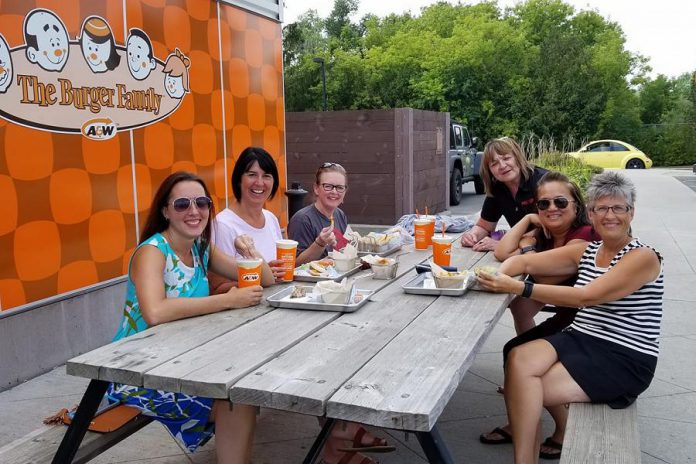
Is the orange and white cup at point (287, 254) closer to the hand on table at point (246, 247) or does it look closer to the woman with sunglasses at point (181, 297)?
the hand on table at point (246, 247)

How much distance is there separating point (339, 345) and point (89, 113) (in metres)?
3.19

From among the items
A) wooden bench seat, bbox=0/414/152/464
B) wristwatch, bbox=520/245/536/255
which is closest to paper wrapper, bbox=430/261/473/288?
wristwatch, bbox=520/245/536/255

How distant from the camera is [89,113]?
461cm

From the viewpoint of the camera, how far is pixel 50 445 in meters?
2.35

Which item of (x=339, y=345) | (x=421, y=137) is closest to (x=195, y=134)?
(x=339, y=345)

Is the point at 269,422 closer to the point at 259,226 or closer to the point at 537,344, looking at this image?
the point at 259,226

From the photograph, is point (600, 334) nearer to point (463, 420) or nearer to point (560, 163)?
point (463, 420)

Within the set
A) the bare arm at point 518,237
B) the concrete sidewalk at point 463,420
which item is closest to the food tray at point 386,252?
the bare arm at point 518,237

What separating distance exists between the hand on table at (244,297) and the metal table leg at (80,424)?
677 mm

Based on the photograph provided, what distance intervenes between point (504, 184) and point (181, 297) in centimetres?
261

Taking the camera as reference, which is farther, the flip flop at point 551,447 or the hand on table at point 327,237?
the hand on table at point 327,237

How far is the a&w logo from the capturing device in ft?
15.1

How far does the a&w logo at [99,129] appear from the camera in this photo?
4.60 meters

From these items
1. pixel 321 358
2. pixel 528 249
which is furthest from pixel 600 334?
pixel 321 358
